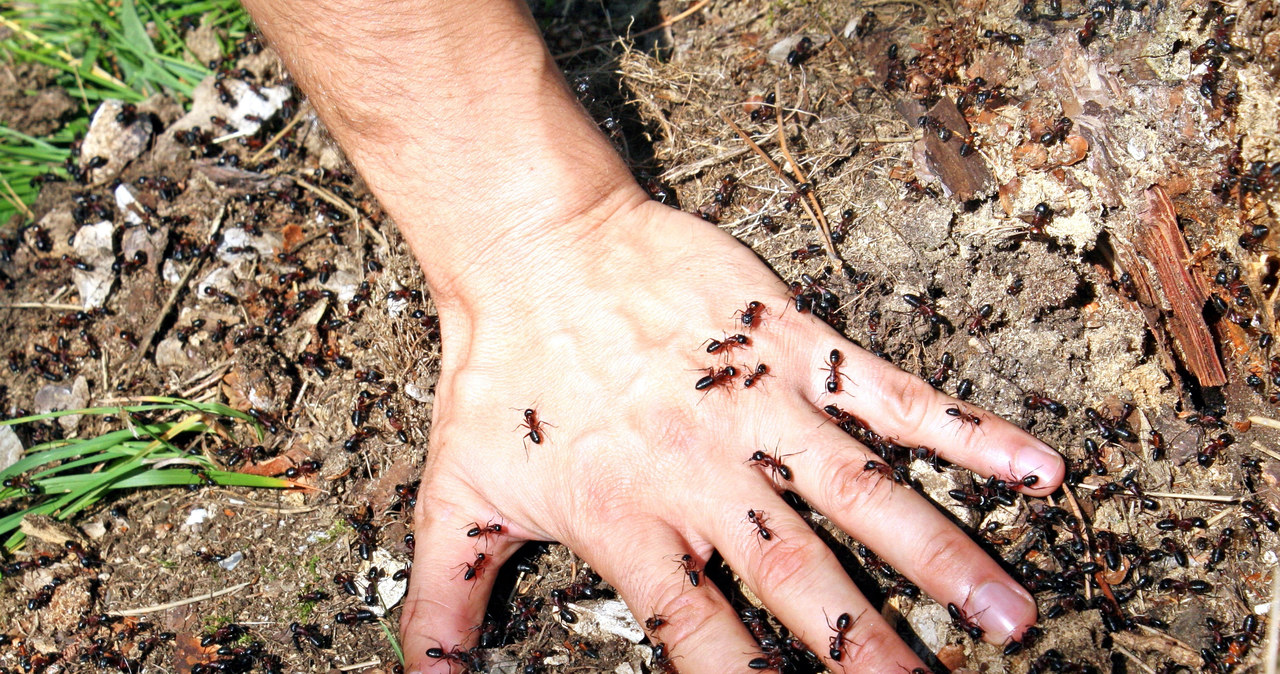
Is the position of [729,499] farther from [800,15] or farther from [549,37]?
[549,37]

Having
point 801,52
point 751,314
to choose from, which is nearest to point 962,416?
point 751,314

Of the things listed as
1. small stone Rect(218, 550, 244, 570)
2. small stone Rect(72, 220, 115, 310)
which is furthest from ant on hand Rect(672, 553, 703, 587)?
small stone Rect(72, 220, 115, 310)

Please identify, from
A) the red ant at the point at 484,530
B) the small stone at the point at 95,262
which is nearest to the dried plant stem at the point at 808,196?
the red ant at the point at 484,530

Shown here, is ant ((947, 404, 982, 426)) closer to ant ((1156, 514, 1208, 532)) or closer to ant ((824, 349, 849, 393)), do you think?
ant ((824, 349, 849, 393))

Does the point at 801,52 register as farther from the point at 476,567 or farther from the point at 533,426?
the point at 476,567

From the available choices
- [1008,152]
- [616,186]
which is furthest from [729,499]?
[1008,152]
